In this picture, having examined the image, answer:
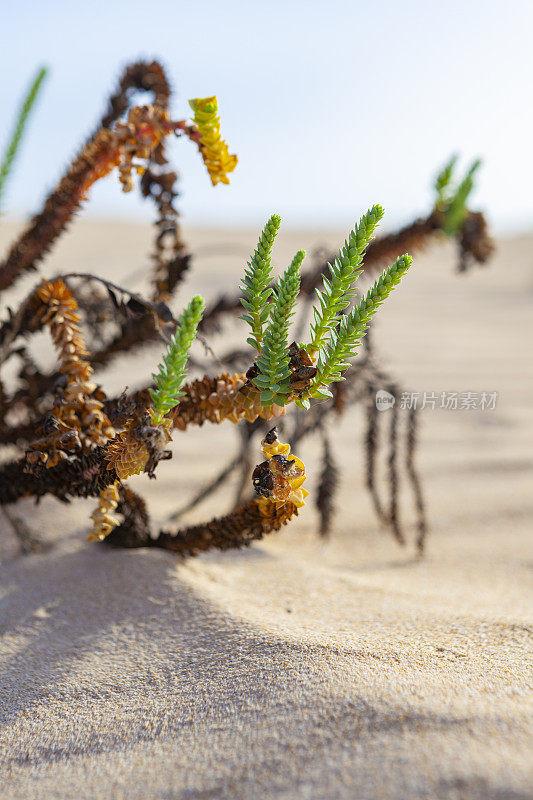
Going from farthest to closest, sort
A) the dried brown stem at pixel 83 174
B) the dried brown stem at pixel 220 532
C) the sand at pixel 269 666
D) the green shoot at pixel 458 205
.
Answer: the green shoot at pixel 458 205 → the dried brown stem at pixel 83 174 → the dried brown stem at pixel 220 532 → the sand at pixel 269 666

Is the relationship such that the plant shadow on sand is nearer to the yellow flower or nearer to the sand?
the sand

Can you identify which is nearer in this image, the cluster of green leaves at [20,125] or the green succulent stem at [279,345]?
the green succulent stem at [279,345]

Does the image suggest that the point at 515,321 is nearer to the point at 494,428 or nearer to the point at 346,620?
the point at 494,428

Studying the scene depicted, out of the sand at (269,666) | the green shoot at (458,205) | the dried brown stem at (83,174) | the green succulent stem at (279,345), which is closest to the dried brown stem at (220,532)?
the sand at (269,666)

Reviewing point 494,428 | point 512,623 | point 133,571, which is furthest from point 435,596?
point 494,428

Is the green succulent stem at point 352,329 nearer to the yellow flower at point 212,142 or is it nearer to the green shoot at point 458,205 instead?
the yellow flower at point 212,142
